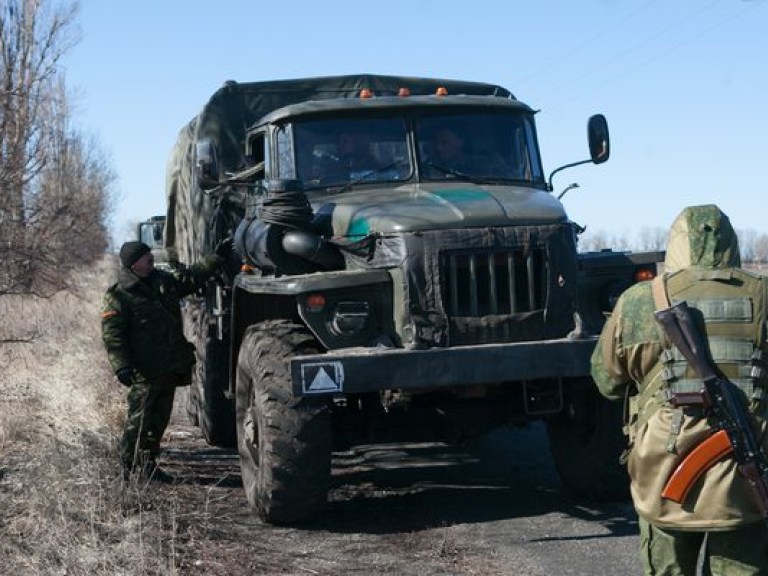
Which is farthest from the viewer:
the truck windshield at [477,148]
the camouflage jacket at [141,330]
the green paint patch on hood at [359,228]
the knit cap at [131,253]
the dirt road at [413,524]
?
the truck windshield at [477,148]

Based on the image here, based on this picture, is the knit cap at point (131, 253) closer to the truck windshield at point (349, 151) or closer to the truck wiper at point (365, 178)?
the truck windshield at point (349, 151)

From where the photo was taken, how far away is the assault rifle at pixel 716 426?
11.8 ft

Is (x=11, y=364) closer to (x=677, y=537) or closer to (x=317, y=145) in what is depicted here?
(x=317, y=145)

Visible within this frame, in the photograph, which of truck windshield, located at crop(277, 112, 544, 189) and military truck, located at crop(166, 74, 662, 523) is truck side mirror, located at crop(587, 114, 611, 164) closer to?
military truck, located at crop(166, 74, 662, 523)

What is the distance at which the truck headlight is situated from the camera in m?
6.30

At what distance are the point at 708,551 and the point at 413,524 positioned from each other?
3012 millimetres

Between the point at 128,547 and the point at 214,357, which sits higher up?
the point at 214,357

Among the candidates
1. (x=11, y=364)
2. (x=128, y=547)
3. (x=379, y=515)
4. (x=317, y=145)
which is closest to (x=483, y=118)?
(x=317, y=145)

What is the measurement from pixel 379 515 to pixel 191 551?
4.91ft

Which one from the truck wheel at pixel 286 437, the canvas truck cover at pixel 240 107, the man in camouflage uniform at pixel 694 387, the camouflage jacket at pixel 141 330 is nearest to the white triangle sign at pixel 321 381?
the truck wheel at pixel 286 437

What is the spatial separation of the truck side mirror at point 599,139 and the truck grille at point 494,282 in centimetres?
196

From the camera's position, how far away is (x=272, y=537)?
20.6 feet

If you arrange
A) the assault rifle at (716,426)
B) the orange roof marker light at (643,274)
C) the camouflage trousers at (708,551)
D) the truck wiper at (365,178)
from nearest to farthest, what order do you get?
1. the assault rifle at (716,426)
2. the camouflage trousers at (708,551)
3. the orange roof marker light at (643,274)
4. the truck wiper at (365,178)

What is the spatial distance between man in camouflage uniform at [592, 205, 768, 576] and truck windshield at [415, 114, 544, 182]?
3.82 m
